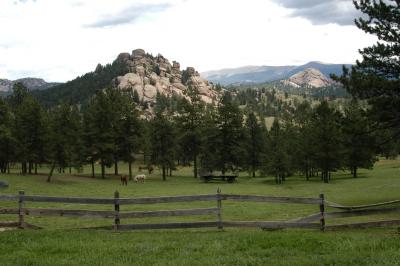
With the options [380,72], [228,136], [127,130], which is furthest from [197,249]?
[228,136]

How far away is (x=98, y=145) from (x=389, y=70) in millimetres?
50034

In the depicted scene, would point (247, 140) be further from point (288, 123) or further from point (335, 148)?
point (335, 148)

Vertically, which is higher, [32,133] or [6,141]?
[32,133]

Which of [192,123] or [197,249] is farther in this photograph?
[192,123]

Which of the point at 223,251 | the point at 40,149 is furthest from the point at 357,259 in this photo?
the point at 40,149

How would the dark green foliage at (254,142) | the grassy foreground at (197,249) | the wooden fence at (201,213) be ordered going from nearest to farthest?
the grassy foreground at (197,249) < the wooden fence at (201,213) < the dark green foliage at (254,142)

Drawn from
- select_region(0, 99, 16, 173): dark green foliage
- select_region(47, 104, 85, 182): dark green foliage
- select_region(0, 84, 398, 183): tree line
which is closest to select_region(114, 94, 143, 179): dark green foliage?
select_region(0, 84, 398, 183): tree line

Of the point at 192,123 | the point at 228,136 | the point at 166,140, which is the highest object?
the point at 192,123

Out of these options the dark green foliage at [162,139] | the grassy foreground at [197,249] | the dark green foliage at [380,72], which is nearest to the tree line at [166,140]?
the dark green foliage at [162,139]

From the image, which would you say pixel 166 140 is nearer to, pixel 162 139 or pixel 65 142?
pixel 162 139

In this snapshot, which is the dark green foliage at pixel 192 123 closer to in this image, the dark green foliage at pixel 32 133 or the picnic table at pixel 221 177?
the picnic table at pixel 221 177

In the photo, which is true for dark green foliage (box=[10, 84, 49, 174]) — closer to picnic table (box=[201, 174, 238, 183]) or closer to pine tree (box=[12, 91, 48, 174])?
pine tree (box=[12, 91, 48, 174])

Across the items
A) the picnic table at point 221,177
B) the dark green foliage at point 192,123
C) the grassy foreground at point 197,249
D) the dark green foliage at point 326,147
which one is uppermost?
the dark green foliage at point 192,123

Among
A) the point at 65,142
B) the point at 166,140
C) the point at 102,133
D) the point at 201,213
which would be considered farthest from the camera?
the point at 166,140
